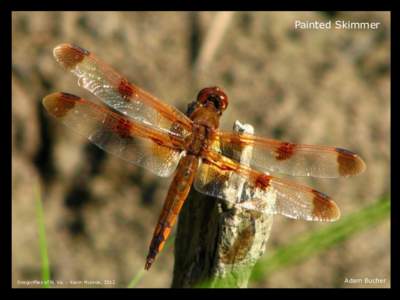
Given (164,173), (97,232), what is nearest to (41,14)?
(97,232)

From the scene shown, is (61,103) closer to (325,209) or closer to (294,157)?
(294,157)

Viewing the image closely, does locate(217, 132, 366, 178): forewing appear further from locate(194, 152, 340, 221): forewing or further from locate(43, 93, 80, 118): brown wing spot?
locate(43, 93, 80, 118): brown wing spot

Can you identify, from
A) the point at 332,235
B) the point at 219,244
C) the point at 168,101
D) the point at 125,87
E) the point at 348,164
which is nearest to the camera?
the point at 332,235

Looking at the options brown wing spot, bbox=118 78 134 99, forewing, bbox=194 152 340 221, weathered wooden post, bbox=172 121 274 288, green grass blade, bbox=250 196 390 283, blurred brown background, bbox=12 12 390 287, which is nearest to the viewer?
green grass blade, bbox=250 196 390 283

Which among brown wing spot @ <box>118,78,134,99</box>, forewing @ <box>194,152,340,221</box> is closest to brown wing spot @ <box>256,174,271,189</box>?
forewing @ <box>194,152,340,221</box>

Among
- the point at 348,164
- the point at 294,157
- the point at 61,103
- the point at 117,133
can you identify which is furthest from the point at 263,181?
the point at 61,103

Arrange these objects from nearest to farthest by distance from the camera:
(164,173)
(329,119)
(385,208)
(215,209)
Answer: (385,208) < (215,209) < (164,173) < (329,119)

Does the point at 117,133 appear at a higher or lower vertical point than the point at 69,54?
lower
